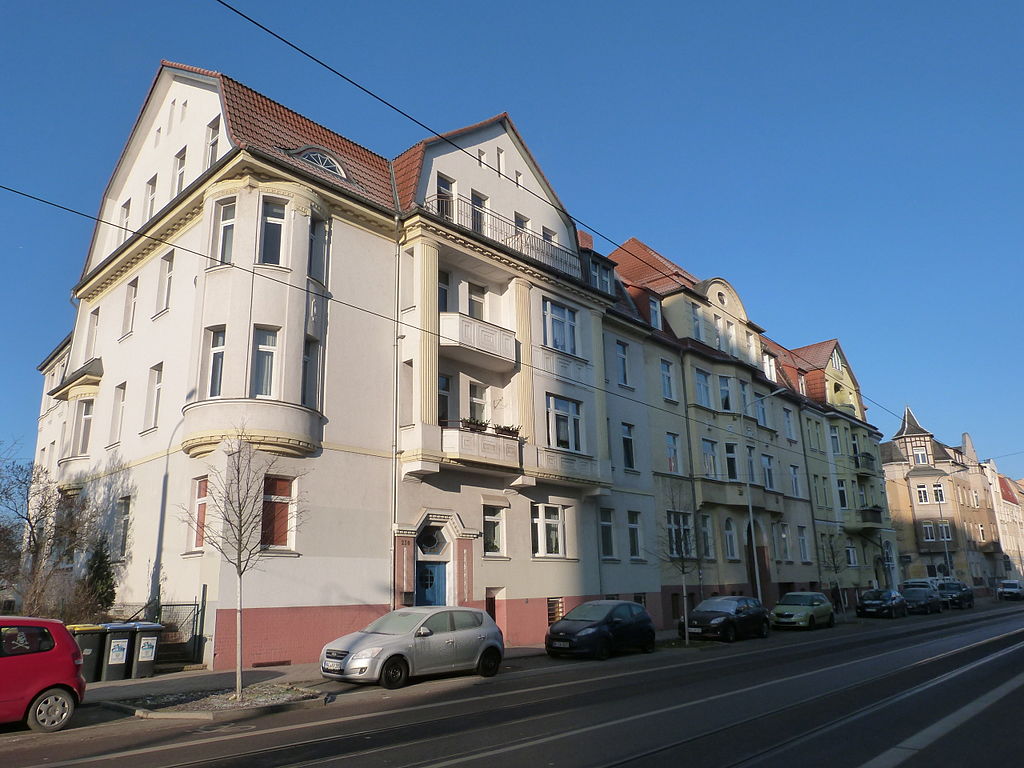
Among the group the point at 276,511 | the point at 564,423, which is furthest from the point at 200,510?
the point at 564,423

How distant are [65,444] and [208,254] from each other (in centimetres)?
1139

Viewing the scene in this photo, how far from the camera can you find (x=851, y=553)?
48.1 m

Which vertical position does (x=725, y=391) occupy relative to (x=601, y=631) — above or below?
above

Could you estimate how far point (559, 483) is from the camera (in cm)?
2509

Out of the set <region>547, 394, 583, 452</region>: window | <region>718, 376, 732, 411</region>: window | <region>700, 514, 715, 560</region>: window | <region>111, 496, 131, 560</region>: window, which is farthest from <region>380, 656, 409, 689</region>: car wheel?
<region>718, 376, 732, 411</region>: window

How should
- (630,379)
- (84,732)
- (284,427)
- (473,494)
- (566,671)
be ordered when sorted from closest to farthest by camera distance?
(84,732)
(566,671)
(284,427)
(473,494)
(630,379)

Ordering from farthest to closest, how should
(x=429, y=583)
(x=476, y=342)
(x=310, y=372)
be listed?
(x=476, y=342) < (x=429, y=583) < (x=310, y=372)

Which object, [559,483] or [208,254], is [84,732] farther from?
[559,483]

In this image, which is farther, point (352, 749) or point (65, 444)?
point (65, 444)

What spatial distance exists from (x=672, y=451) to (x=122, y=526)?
70.3 ft

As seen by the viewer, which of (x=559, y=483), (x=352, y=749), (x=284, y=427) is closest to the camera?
(x=352, y=749)

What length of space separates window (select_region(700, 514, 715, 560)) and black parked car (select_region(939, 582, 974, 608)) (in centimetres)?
2331

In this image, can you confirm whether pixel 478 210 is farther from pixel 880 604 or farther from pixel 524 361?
pixel 880 604

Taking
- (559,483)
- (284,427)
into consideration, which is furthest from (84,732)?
(559,483)
